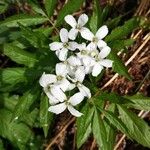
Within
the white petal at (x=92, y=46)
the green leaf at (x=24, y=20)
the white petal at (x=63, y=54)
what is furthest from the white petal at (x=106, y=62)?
the green leaf at (x=24, y=20)

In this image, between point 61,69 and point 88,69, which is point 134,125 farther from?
point 61,69

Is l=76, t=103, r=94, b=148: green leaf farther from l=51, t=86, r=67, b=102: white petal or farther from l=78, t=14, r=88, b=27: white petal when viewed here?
l=78, t=14, r=88, b=27: white petal

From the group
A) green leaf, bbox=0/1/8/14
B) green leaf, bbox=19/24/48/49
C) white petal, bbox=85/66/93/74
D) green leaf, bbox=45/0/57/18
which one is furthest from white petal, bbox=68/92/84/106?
green leaf, bbox=0/1/8/14

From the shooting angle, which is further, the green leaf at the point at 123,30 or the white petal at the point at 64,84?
the green leaf at the point at 123,30

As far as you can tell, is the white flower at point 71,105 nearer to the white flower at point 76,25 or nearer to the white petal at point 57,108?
the white petal at point 57,108

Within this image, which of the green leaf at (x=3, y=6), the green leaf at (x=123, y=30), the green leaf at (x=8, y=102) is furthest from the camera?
the green leaf at (x=8, y=102)

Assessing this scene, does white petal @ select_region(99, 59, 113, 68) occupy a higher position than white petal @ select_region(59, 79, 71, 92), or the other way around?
white petal @ select_region(99, 59, 113, 68)
